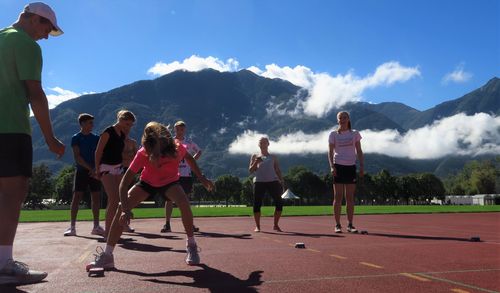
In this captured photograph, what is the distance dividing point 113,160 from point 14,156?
11.4 feet

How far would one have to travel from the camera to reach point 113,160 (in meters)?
7.94

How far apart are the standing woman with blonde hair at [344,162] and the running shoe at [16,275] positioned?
22.1 feet

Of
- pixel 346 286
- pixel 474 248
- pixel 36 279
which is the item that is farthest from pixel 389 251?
pixel 36 279

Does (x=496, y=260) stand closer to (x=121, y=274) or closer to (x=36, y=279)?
(x=121, y=274)

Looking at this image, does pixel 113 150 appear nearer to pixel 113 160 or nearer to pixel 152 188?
pixel 113 160

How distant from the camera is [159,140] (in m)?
5.50

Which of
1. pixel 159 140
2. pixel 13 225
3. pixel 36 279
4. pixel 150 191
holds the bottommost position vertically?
pixel 36 279

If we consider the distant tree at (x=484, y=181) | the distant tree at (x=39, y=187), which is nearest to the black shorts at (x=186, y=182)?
the distant tree at (x=39, y=187)

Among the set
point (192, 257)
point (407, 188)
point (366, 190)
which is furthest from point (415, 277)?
point (407, 188)

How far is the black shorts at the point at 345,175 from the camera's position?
33.3 feet

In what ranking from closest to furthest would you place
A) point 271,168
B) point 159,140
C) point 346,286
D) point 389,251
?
point 346,286 → point 159,140 → point 389,251 → point 271,168

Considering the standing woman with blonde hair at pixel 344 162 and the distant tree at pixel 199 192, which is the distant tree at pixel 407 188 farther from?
the standing woman with blonde hair at pixel 344 162

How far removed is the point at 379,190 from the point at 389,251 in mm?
137557

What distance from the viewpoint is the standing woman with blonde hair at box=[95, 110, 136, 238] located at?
25.6 feet
